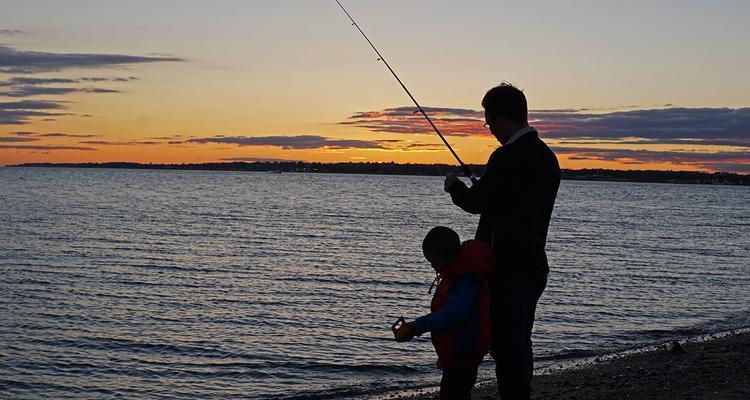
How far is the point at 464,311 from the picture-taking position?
4062mm

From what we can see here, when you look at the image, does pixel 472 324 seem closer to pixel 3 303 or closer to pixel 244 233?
pixel 3 303

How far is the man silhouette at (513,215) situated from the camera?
426 centimetres

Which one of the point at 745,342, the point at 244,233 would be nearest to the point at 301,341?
the point at 745,342

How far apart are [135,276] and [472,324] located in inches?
605

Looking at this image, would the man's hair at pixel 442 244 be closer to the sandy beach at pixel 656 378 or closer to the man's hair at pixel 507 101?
the man's hair at pixel 507 101

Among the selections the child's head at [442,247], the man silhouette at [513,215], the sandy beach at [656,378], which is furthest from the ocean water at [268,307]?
the child's head at [442,247]

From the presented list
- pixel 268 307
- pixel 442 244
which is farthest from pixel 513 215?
pixel 268 307

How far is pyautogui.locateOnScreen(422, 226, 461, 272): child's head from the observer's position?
4.05 metres

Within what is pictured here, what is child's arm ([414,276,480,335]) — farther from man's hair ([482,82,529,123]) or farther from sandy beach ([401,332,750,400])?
sandy beach ([401,332,750,400])

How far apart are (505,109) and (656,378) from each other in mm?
5578

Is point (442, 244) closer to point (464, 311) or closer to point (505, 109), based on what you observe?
point (464, 311)

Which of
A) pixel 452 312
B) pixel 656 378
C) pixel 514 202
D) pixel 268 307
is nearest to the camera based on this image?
pixel 452 312

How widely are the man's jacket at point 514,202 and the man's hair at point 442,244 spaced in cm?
24

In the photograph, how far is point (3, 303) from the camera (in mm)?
14367
